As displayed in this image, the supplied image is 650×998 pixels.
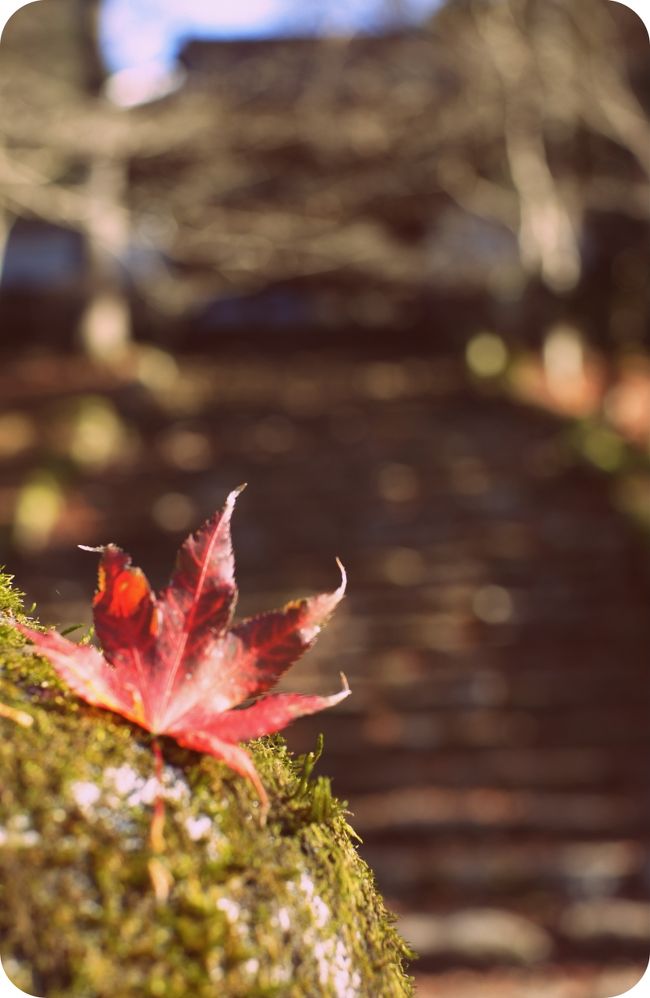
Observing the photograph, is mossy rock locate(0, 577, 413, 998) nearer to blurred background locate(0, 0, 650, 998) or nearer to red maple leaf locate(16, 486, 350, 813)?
red maple leaf locate(16, 486, 350, 813)

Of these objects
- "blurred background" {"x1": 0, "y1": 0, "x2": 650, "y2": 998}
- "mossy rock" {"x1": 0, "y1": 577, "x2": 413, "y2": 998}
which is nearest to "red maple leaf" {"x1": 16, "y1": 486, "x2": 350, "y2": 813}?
"mossy rock" {"x1": 0, "y1": 577, "x2": 413, "y2": 998}

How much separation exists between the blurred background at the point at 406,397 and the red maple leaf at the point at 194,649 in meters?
3.99

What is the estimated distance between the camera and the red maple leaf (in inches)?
24.7

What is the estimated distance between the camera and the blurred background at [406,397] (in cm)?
501

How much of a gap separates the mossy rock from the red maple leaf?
0.02 m

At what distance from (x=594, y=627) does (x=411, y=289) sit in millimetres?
9014

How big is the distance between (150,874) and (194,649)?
18 centimetres

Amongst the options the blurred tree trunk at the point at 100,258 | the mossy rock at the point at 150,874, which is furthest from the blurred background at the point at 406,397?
the mossy rock at the point at 150,874

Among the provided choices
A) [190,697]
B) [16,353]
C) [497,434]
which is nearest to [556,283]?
[497,434]

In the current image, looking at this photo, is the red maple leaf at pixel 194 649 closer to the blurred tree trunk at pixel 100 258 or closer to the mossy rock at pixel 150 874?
the mossy rock at pixel 150 874

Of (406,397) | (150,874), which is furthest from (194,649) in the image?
(406,397)

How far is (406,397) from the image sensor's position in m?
10.4

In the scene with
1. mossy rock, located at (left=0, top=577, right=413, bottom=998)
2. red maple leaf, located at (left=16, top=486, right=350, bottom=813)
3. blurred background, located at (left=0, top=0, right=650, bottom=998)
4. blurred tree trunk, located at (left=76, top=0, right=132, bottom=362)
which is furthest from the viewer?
blurred tree trunk, located at (left=76, top=0, right=132, bottom=362)

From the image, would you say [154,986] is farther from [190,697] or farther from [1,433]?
[1,433]
